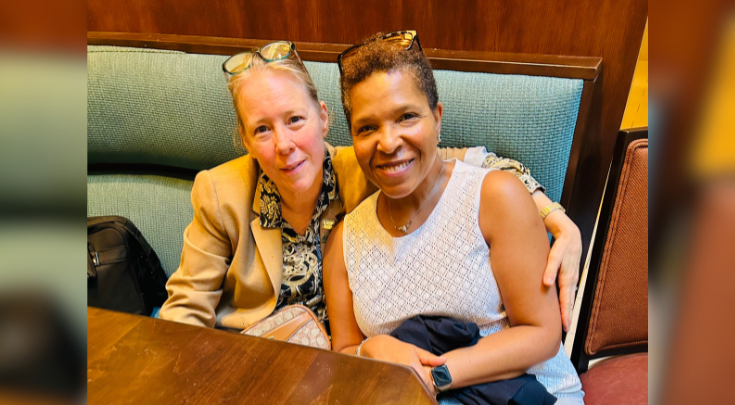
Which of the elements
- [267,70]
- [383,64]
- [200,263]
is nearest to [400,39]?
[383,64]

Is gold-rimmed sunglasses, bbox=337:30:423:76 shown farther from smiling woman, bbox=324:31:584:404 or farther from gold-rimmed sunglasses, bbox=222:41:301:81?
gold-rimmed sunglasses, bbox=222:41:301:81

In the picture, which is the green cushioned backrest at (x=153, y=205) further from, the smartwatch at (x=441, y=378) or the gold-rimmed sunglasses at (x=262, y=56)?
the smartwatch at (x=441, y=378)

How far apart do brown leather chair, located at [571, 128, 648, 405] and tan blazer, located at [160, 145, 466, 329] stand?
0.39 m

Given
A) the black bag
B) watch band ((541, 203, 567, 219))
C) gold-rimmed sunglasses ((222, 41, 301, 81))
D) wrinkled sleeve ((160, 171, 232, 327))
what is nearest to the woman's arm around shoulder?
watch band ((541, 203, 567, 219))

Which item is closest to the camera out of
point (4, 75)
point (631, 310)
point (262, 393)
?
point (4, 75)

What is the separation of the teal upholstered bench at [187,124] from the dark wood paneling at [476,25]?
0.17 metres

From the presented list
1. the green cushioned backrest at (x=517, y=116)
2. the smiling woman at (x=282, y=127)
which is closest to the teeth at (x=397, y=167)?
the smiling woman at (x=282, y=127)

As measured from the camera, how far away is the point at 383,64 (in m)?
1.05

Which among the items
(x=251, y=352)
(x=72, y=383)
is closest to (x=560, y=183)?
(x=251, y=352)

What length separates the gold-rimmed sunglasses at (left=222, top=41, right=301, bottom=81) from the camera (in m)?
1.21

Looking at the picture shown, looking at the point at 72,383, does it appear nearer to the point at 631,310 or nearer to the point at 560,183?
the point at 631,310

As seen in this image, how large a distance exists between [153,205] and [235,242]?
2.11 ft

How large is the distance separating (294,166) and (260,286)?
391 mm

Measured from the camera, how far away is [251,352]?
819 mm
